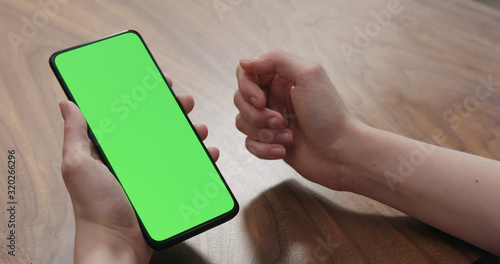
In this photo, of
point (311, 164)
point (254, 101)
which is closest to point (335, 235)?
point (311, 164)

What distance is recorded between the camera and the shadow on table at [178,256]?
658 mm

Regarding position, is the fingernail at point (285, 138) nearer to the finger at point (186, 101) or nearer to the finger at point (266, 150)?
the finger at point (266, 150)

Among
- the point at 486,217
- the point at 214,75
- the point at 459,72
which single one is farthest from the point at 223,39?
the point at 486,217

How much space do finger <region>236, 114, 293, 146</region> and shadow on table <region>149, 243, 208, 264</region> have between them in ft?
0.70

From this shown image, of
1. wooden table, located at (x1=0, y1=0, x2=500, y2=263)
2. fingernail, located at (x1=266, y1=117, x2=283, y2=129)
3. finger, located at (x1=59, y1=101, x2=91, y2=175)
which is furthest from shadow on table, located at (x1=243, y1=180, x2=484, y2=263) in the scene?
finger, located at (x1=59, y1=101, x2=91, y2=175)

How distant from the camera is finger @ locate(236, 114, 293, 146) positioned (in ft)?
2.62

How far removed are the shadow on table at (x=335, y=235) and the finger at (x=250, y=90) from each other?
0.14m

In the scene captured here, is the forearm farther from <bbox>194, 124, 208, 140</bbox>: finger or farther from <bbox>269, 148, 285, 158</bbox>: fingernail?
<bbox>194, 124, 208, 140</bbox>: finger

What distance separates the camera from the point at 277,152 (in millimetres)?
787

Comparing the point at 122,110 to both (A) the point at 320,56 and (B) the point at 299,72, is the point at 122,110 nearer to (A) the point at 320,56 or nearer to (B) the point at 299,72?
(B) the point at 299,72

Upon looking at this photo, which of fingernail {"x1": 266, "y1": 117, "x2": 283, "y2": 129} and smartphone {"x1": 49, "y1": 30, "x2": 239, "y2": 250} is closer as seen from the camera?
smartphone {"x1": 49, "y1": 30, "x2": 239, "y2": 250}

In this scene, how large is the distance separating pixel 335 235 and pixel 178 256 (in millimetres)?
218

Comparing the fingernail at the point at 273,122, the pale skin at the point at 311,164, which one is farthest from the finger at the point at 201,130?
the fingernail at the point at 273,122

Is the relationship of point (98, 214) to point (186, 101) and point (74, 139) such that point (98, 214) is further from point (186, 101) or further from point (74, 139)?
point (186, 101)
